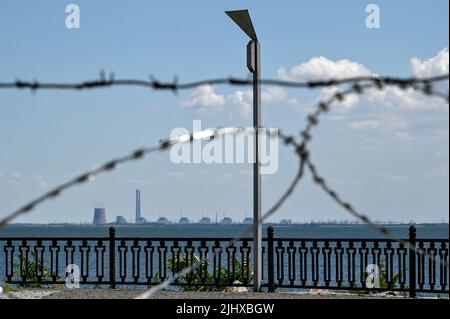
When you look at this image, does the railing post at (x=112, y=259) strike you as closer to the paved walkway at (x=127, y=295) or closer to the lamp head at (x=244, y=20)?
the paved walkway at (x=127, y=295)

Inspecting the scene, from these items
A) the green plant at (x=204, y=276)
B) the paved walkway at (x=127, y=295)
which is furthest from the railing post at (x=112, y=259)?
the green plant at (x=204, y=276)

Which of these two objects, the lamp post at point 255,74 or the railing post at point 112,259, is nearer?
the lamp post at point 255,74

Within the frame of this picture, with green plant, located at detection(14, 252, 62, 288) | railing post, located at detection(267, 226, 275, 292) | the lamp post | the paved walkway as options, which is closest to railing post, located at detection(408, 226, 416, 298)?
the paved walkway

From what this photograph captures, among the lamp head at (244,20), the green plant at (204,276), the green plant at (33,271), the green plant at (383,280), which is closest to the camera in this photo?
the lamp head at (244,20)

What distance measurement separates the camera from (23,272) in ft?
49.3

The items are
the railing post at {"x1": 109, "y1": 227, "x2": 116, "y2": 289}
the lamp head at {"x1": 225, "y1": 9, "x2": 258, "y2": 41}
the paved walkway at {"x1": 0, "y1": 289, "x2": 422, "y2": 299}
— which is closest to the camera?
the lamp head at {"x1": 225, "y1": 9, "x2": 258, "y2": 41}

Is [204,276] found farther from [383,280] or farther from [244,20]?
[244,20]

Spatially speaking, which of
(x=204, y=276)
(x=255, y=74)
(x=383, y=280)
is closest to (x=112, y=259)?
(x=204, y=276)

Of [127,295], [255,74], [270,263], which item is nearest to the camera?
[255,74]

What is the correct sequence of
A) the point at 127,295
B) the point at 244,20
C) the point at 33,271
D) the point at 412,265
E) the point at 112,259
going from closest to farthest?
1. the point at 244,20
2. the point at 127,295
3. the point at 412,265
4. the point at 112,259
5. the point at 33,271

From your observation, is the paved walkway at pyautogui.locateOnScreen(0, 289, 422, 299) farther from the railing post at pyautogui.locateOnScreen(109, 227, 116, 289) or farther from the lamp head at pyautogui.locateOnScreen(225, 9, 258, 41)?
the lamp head at pyautogui.locateOnScreen(225, 9, 258, 41)

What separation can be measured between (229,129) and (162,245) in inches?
445
